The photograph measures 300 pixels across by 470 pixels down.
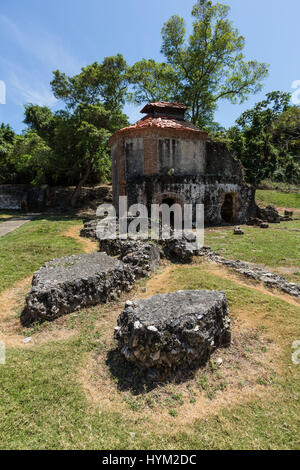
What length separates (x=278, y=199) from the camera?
25844 millimetres

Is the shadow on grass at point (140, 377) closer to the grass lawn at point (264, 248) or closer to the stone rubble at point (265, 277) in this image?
the stone rubble at point (265, 277)

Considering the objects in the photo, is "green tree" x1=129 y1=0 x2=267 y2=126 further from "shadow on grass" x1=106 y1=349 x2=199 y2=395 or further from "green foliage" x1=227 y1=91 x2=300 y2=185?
"shadow on grass" x1=106 y1=349 x2=199 y2=395

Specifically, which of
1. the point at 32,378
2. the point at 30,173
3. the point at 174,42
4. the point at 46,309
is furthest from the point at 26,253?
the point at 174,42

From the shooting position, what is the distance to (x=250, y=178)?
26578mm

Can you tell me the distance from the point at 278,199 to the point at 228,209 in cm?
1003

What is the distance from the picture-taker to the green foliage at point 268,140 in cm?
2667

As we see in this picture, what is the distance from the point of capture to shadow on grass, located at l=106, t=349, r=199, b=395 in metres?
3.38

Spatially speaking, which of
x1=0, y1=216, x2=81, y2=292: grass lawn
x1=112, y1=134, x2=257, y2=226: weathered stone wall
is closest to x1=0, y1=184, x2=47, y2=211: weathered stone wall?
x1=112, y1=134, x2=257, y2=226: weathered stone wall

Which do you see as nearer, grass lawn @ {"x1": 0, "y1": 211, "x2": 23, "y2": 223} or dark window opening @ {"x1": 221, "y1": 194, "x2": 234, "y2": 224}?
dark window opening @ {"x1": 221, "y1": 194, "x2": 234, "y2": 224}

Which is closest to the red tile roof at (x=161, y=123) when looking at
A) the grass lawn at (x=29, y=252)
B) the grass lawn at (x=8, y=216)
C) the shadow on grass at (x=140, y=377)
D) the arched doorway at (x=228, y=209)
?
the arched doorway at (x=228, y=209)

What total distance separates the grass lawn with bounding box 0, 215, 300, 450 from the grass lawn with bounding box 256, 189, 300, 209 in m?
22.5

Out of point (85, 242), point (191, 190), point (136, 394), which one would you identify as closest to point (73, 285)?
point (136, 394)

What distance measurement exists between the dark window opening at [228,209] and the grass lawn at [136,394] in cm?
1465
